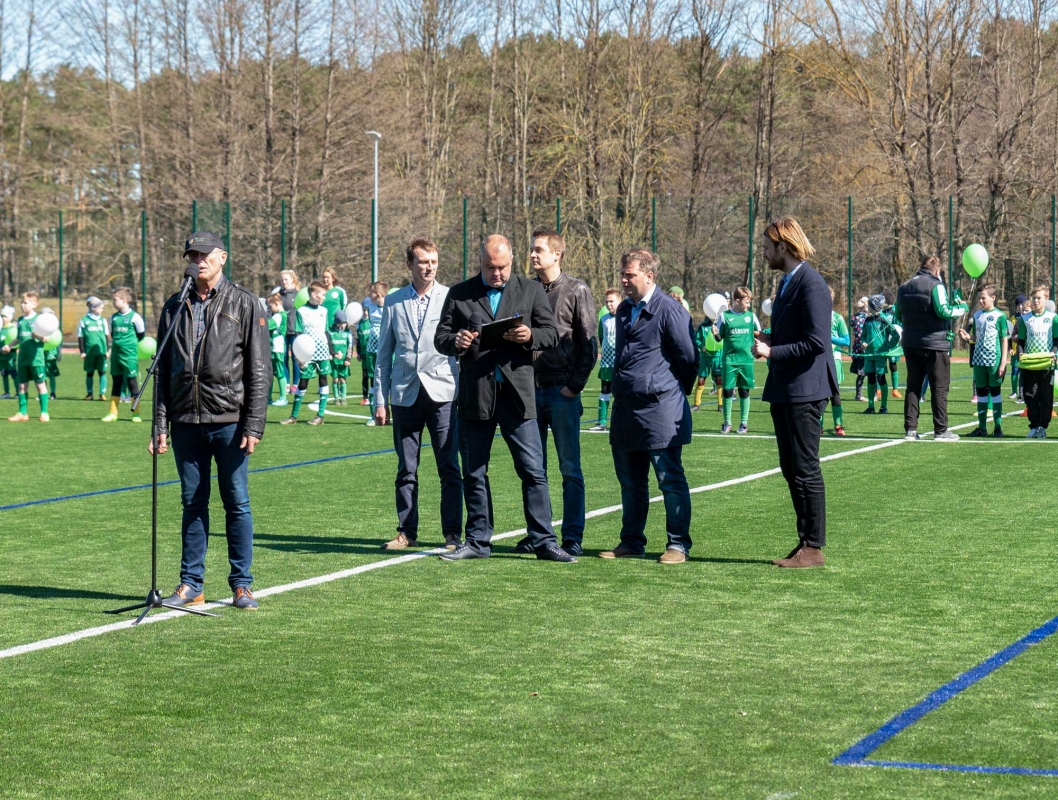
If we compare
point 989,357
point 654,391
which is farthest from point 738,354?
point 654,391

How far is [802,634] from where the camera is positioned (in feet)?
22.5

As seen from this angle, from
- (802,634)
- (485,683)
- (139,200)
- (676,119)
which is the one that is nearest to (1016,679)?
(802,634)

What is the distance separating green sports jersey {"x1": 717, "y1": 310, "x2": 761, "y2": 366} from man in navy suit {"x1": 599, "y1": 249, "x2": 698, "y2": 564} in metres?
9.09

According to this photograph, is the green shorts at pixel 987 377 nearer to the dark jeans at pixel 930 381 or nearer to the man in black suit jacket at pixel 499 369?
the dark jeans at pixel 930 381

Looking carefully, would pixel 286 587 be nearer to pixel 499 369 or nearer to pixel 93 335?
pixel 499 369

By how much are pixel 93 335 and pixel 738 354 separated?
1038cm

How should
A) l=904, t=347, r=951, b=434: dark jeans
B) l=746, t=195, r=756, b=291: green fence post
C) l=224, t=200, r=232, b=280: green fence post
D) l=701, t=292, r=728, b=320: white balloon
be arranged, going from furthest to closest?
l=224, t=200, r=232, b=280: green fence post
l=746, t=195, r=756, b=291: green fence post
l=701, t=292, r=728, b=320: white balloon
l=904, t=347, r=951, b=434: dark jeans

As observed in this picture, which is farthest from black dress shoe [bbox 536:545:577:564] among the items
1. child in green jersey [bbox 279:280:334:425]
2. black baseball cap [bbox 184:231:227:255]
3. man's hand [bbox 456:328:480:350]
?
child in green jersey [bbox 279:280:334:425]

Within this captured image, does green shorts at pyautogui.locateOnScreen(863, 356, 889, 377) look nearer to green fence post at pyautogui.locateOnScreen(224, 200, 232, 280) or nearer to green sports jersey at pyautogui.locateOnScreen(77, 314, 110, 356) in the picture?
green sports jersey at pyautogui.locateOnScreen(77, 314, 110, 356)

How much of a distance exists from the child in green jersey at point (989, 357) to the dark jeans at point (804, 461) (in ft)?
31.1

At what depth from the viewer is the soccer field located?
4.81 m

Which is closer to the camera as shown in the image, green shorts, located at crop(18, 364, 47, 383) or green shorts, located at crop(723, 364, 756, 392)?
green shorts, located at crop(723, 364, 756, 392)

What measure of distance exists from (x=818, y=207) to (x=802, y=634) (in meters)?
35.8

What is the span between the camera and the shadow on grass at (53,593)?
7816 mm
